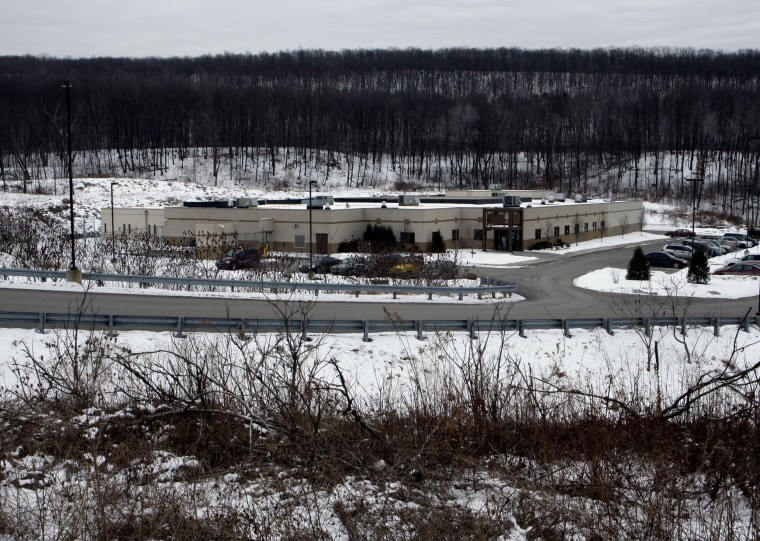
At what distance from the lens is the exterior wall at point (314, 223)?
45.6 meters

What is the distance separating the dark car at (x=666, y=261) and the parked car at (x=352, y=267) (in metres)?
18.5

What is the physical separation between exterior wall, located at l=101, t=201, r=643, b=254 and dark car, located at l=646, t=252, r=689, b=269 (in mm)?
9634

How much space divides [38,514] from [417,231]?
40.9 metres

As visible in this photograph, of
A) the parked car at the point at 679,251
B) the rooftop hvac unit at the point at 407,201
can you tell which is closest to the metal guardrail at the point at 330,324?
the parked car at the point at 679,251

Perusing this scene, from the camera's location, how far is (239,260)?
35281 millimetres

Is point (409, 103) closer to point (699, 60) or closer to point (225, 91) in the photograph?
point (225, 91)

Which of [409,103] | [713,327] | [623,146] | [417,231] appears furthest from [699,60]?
[713,327]

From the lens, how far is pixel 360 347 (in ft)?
62.2

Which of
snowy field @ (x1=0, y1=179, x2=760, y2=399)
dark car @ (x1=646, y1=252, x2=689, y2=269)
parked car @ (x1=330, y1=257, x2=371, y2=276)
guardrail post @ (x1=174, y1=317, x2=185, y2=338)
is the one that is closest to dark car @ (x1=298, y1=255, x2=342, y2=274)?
parked car @ (x1=330, y1=257, x2=371, y2=276)

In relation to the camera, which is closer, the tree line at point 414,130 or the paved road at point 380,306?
the paved road at point 380,306

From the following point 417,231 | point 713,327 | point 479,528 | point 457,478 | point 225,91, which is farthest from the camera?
point 225,91

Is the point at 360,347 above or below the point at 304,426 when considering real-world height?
below

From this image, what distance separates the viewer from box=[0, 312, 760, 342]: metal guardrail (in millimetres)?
18234

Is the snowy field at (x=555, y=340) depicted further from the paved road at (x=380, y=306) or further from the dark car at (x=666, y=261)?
the dark car at (x=666, y=261)
